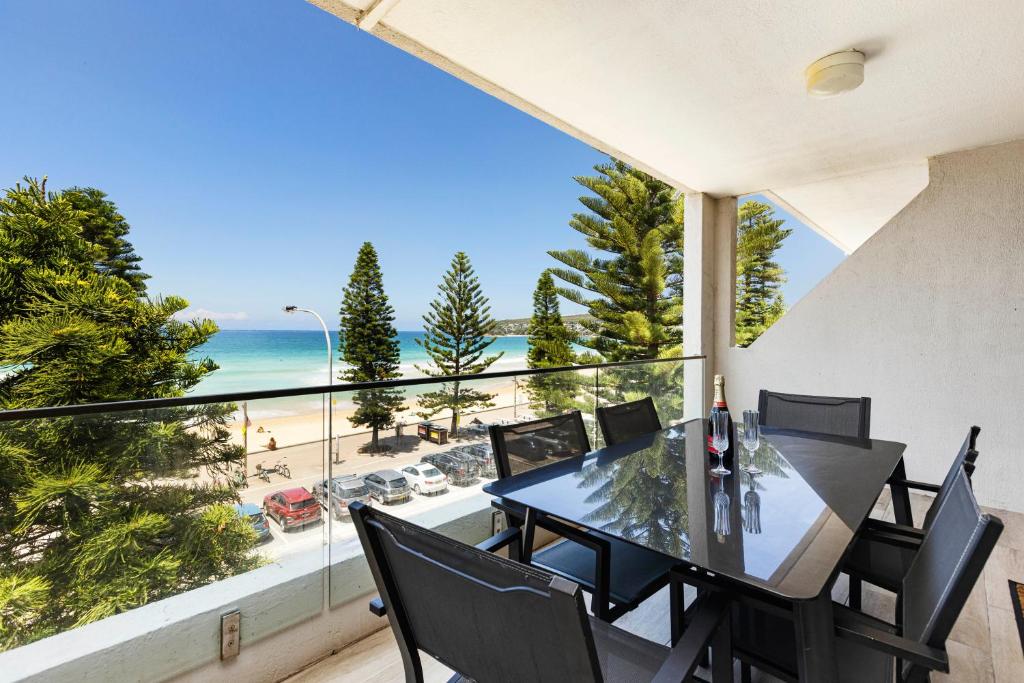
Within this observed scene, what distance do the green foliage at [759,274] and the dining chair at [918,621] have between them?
11.0 m

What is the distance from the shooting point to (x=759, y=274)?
1253 cm

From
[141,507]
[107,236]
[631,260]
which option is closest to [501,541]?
[141,507]

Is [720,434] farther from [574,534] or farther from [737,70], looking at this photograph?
[737,70]

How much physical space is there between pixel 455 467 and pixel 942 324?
3.29 metres

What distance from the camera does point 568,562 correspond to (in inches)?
59.5

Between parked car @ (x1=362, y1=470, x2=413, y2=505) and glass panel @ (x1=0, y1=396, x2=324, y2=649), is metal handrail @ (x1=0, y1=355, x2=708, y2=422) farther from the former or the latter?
parked car @ (x1=362, y1=470, x2=413, y2=505)

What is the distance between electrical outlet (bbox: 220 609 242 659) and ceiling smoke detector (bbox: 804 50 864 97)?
2.97 meters

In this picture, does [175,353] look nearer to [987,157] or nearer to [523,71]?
[523,71]

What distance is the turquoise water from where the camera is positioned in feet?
86.3

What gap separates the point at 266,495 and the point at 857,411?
243 centimetres

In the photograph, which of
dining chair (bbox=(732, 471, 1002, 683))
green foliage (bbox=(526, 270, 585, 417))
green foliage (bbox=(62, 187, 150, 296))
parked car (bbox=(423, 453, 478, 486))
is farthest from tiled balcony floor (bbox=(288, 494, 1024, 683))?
green foliage (bbox=(62, 187, 150, 296))

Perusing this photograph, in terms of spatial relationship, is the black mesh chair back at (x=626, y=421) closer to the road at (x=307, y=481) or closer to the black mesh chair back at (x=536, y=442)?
the black mesh chair back at (x=536, y=442)

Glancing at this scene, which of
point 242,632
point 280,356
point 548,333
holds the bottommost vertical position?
point 242,632

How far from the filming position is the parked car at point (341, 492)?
1707 millimetres
